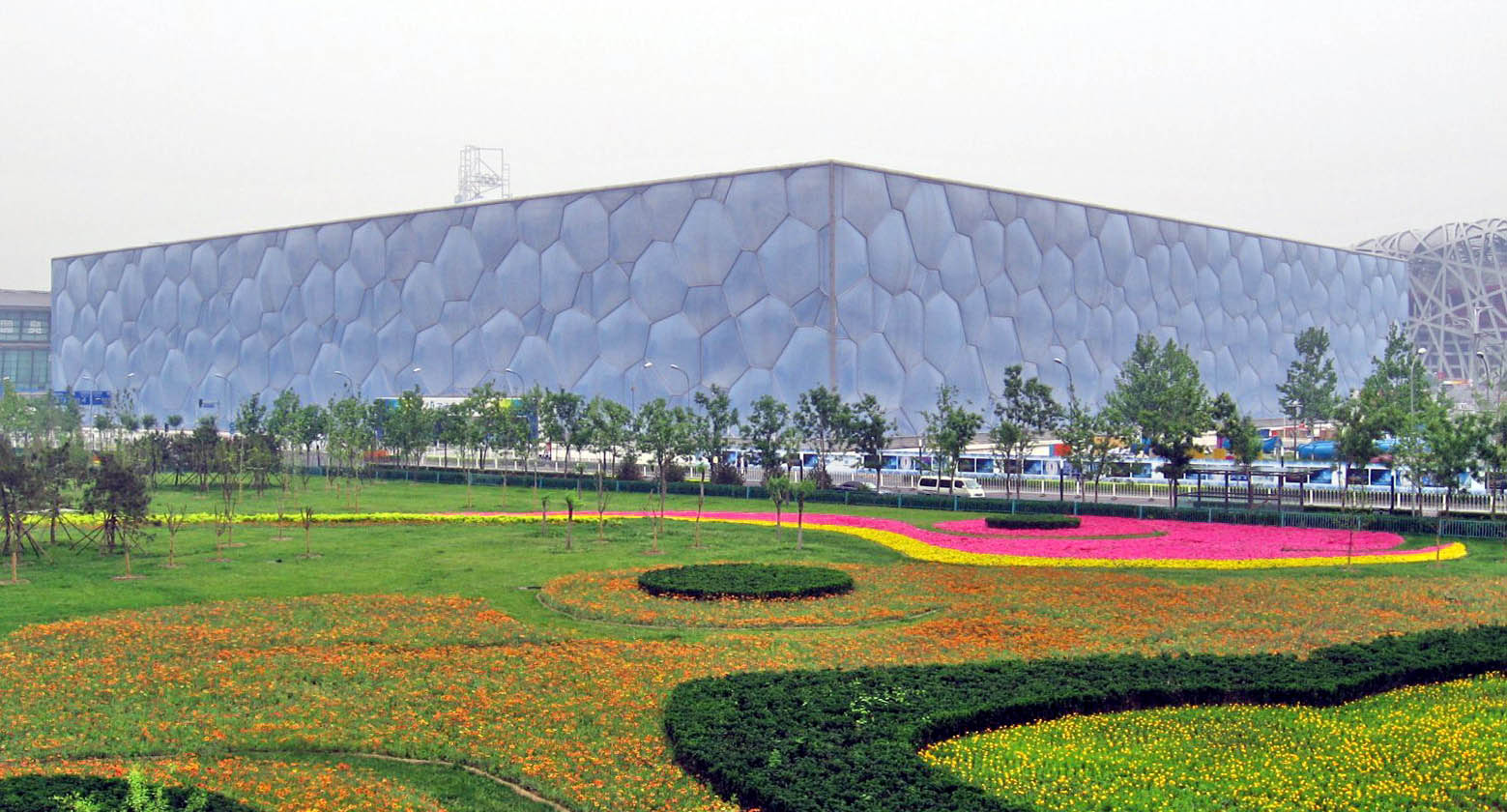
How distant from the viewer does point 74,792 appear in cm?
907

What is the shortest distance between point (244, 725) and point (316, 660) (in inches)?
106

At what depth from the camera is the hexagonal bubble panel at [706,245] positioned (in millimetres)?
60688

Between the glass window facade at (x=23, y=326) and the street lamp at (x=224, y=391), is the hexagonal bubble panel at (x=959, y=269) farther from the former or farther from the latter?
the glass window facade at (x=23, y=326)

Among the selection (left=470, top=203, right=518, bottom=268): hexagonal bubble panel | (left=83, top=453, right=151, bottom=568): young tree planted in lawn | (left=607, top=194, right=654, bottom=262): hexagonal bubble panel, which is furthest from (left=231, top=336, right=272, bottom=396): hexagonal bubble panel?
(left=83, top=453, right=151, bottom=568): young tree planted in lawn

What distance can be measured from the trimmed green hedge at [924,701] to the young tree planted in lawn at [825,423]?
29485 millimetres

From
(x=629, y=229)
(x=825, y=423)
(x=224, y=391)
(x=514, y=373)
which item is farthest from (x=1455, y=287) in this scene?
(x=224, y=391)

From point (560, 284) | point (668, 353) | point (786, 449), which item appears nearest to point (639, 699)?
point (786, 449)

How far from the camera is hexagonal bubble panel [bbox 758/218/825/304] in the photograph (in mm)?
57844

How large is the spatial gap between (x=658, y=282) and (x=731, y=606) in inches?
1786

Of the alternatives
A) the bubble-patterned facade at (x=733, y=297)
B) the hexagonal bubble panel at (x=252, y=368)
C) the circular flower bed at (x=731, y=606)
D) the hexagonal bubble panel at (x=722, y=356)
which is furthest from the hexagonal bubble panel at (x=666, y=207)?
the circular flower bed at (x=731, y=606)

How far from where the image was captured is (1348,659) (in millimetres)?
14484

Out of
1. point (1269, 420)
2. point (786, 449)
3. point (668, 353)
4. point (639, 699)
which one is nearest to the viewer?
point (639, 699)

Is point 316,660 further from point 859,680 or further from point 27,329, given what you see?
point 27,329

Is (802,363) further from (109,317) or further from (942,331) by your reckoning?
(109,317)
